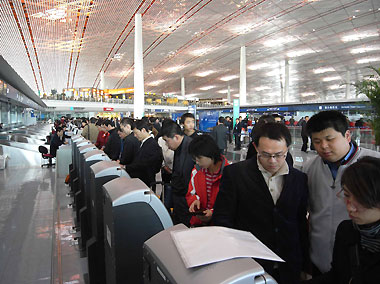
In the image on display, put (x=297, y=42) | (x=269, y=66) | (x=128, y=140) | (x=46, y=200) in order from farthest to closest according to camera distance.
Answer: (x=269, y=66)
(x=297, y=42)
(x=46, y=200)
(x=128, y=140)

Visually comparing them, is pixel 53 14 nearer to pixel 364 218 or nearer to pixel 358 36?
pixel 364 218

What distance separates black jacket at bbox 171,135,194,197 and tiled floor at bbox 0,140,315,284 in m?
1.38

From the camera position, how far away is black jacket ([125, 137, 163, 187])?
4145 mm

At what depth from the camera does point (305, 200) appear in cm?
190

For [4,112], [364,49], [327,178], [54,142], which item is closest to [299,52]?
[364,49]

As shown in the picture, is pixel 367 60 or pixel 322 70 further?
pixel 322 70

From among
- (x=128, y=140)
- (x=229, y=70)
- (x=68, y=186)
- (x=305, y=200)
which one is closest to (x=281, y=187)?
(x=305, y=200)

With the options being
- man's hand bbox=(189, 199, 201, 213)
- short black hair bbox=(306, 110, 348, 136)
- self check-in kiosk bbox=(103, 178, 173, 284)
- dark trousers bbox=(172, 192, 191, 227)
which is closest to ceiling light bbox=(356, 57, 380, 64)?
dark trousers bbox=(172, 192, 191, 227)

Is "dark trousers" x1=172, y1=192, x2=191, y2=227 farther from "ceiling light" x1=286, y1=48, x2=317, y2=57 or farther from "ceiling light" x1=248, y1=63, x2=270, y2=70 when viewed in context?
"ceiling light" x1=248, y1=63, x2=270, y2=70

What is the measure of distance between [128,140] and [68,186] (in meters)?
3.41

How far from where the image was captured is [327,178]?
188 centimetres

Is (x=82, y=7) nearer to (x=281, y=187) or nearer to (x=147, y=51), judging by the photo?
(x=147, y=51)

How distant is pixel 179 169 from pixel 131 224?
1.47 metres

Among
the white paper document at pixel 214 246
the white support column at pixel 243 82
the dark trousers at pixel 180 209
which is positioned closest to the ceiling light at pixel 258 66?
the white support column at pixel 243 82
